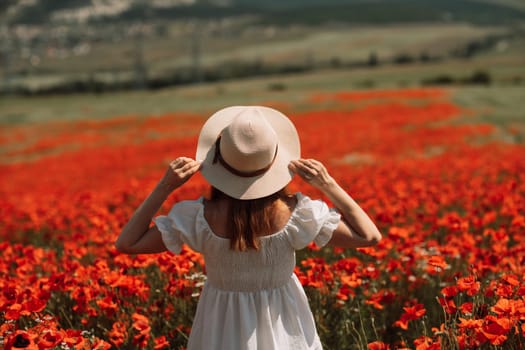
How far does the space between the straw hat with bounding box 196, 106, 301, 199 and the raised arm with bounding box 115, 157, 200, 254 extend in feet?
0.30

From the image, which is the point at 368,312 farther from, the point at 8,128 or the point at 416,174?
the point at 8,128

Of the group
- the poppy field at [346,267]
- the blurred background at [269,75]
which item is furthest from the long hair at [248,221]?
the blurred background at [269,75]

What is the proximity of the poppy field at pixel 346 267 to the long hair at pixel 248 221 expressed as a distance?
0.79 metres

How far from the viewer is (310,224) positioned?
263cm

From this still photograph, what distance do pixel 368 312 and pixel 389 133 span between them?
15.3 metres

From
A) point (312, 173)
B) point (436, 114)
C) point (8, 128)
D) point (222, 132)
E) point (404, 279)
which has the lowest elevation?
point (8, 128)

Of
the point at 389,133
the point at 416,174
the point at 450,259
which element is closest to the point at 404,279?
the point at 450,259

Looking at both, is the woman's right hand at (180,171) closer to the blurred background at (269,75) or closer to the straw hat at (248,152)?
the straw hat at (248,152)

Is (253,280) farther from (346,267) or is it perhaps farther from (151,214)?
(346,267)

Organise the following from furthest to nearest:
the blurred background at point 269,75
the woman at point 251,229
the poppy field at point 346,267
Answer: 1. the blurred background at point 269,75
2. the poppy field at point 346,267
3. the woman at point 251,229

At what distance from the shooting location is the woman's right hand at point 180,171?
8.61 ft

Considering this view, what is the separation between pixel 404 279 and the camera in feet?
14.2

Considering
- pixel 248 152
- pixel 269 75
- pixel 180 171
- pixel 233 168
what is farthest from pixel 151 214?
pixel 269 75

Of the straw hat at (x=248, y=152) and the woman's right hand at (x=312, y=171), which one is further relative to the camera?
the woman's right hand at (x=312, y=171)
